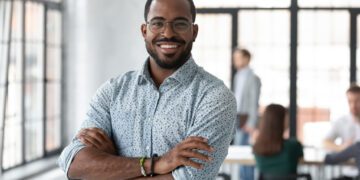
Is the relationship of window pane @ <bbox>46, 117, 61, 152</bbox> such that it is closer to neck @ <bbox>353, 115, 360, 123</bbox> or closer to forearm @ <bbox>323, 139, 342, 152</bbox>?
forearm @ <bbox>323, 139, 342, 152</bbox>

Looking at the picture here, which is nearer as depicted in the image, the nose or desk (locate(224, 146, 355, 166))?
the nose

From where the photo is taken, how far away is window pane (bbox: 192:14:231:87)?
819 centimetres

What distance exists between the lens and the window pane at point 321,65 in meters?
7.95

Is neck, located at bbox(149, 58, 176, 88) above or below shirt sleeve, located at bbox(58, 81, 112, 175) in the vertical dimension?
above

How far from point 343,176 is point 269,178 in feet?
2.49

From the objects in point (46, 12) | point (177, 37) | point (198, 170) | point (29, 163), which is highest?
point (46, 12)

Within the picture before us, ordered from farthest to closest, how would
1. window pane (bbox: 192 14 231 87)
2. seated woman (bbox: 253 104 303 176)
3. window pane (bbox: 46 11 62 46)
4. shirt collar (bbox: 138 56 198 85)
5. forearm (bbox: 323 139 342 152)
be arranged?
window pane (bbox: 192 14 231 87) < window pane (bbox: 46 11 62 46) < forearm (bbox: 323 139 342 152) < seated woman (bbox: 253 104 303 176) < shirt collar (bbox: 138 56 198 85)

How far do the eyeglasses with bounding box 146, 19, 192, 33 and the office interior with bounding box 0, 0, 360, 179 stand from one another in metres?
5.36

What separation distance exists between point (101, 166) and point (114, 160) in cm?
4

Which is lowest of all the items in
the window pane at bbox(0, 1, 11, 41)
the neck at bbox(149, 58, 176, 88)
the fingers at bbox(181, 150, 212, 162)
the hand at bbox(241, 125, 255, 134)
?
the hand at bbox(241, 125, 255, 134)

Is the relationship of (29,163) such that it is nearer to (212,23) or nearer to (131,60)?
(131,60)

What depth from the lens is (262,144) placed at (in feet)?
16.7

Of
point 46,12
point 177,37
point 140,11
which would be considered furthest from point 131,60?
point 177,37

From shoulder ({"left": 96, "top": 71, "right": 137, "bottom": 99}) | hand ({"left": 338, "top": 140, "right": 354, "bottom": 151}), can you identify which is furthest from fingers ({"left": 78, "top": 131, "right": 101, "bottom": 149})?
hand ({"left": 338, "top": 140, "right": 354, "bottom": 151})
